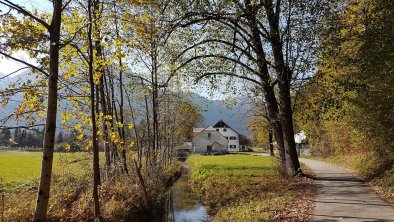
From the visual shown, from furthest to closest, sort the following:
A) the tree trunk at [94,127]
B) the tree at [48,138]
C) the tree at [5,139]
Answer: the tree trunk at [94,127], the tree at [5,139], the tree at [48,138]

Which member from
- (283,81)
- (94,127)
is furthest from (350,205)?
(283,81)

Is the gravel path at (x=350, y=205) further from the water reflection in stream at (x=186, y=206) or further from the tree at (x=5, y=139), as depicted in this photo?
the tree at (x=5, y=139)

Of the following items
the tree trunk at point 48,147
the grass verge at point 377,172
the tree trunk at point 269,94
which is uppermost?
the tree trunk at point 269,94

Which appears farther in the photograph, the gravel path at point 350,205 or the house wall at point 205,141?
the house wall at point 205,141

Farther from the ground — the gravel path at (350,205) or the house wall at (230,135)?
the house wall at (230,135)

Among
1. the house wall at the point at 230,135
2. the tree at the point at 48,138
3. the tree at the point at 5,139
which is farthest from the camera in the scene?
the house wall at the point at 230,135

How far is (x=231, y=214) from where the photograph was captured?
583 inches

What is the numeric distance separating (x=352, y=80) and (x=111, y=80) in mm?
11702

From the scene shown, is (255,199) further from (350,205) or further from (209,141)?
(209,141)

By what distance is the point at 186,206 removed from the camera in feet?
72.1

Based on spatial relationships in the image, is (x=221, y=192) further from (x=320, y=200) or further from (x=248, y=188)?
(x=320, y=200)

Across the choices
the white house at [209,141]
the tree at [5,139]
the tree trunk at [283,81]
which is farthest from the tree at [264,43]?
the white house at [209,141]

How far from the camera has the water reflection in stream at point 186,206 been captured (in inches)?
725

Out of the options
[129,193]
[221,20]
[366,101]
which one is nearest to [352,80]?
[366,101]
